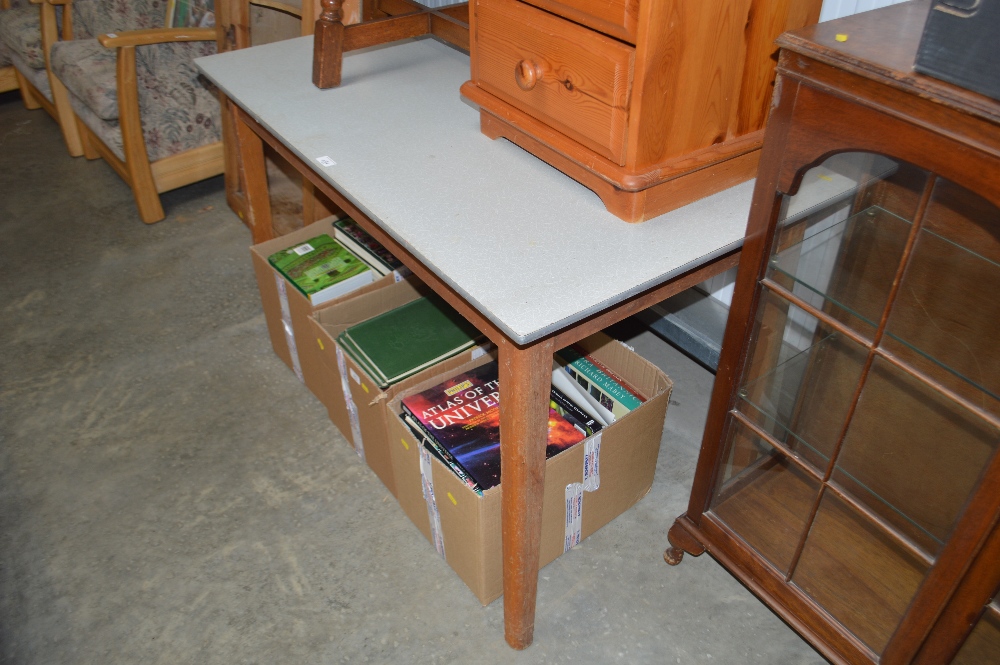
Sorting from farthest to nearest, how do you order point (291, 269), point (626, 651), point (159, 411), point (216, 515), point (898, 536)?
point (159, 411)
point (291, 269)
point (216, 515)
point (626, 651)
point (898, 536)

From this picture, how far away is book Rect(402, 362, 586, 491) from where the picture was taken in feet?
4.78

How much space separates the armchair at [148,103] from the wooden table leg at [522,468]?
78.4 inches

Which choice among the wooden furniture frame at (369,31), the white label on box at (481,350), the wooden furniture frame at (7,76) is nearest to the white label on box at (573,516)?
the white label on box at (481,350)

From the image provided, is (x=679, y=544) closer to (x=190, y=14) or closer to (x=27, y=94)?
(x=190, y=14)

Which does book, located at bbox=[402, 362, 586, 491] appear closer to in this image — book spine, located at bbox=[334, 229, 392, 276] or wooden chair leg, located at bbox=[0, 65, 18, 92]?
book spine, located at bbox=[334, 229, 392, 276]

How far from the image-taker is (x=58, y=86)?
306cm

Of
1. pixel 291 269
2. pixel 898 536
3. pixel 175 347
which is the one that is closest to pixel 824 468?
pixel 898 536

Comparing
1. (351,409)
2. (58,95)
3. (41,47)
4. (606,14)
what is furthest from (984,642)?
Answer: (41,47)

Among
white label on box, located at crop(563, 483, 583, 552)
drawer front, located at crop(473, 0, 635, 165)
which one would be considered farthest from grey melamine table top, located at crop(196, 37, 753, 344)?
white label on box, located at crop(563, 483, 583, 552)

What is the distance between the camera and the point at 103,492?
1.83m

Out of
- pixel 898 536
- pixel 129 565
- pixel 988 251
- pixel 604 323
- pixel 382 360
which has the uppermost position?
pixel 988 251

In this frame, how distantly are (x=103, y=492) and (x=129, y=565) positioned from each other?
0.81 ft

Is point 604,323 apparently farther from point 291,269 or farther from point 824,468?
point 291,269

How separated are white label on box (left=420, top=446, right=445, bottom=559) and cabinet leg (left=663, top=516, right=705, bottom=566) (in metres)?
0.48
